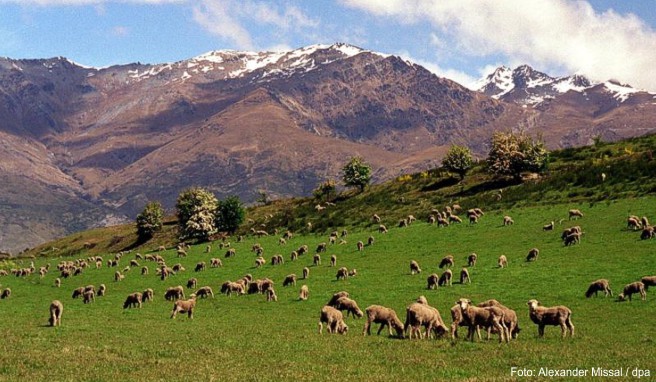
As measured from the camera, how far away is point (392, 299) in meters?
46.5

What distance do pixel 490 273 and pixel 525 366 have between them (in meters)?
31.2

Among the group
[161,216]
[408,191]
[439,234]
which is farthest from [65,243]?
[439,234]

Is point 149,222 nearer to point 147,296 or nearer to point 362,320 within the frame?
point 147,296

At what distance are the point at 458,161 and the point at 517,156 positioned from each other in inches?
546

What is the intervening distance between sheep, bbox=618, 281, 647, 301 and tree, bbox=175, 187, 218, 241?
90555mm

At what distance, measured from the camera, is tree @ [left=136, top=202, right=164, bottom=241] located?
14275 centimetres

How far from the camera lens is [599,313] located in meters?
37.1

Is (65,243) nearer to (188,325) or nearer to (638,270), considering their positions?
(188,325)

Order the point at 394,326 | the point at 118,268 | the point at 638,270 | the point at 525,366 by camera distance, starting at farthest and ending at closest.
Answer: the point at 118,268 → the point at 638,270 → the point at 394,326 → the point at 525,366

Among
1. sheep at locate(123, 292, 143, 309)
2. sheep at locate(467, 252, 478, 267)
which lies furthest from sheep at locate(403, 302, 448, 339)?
sheep at locate(123, 292, 143, 309)

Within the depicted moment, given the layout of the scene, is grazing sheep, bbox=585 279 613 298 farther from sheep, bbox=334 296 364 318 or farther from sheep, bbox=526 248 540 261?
sheep, bbox=334 296 364 318

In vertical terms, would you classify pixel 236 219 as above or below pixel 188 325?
above

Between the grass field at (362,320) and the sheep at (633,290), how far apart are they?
0.68 meters

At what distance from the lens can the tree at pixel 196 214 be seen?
4774 inches
